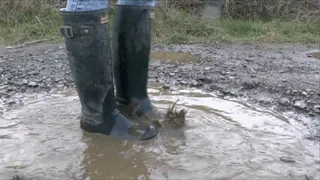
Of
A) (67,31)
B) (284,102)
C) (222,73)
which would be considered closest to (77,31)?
(67,31)

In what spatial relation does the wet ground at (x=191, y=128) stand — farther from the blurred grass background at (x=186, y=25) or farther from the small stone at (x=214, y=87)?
the blurred grass background at (x=186, y=25)

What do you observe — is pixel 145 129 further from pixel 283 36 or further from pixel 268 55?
pixel 283 36

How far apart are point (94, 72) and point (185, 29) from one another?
150 inches

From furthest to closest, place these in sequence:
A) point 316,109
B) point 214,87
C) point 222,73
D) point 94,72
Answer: point 222,73 → point 214,87 → point 316,109 → point 94,72

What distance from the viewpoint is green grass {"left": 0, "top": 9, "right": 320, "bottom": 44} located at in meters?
5.14

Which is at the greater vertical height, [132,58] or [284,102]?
[132,58]

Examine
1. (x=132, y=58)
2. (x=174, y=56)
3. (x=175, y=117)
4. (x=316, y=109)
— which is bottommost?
(x=174, y=56)

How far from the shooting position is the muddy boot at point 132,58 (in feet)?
7.02

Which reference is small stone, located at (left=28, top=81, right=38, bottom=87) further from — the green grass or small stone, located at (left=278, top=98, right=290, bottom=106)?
the green grass

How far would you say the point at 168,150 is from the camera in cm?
→ 188

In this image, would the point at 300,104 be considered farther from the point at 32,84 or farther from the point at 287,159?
the point at 32,84

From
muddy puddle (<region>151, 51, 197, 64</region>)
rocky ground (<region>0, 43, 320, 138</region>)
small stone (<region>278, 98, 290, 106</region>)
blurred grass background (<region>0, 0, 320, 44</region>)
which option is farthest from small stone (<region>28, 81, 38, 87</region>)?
blurred grass background (<region>0, 0, 320, 44</region>)

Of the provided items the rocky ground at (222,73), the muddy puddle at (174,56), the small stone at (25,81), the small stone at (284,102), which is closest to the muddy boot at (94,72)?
the rocky ground at (222,73)

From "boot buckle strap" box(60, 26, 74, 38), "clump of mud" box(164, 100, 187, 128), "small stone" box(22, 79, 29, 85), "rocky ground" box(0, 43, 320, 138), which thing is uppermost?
"boot buckle strap" box(60, 26, 74, 38)
